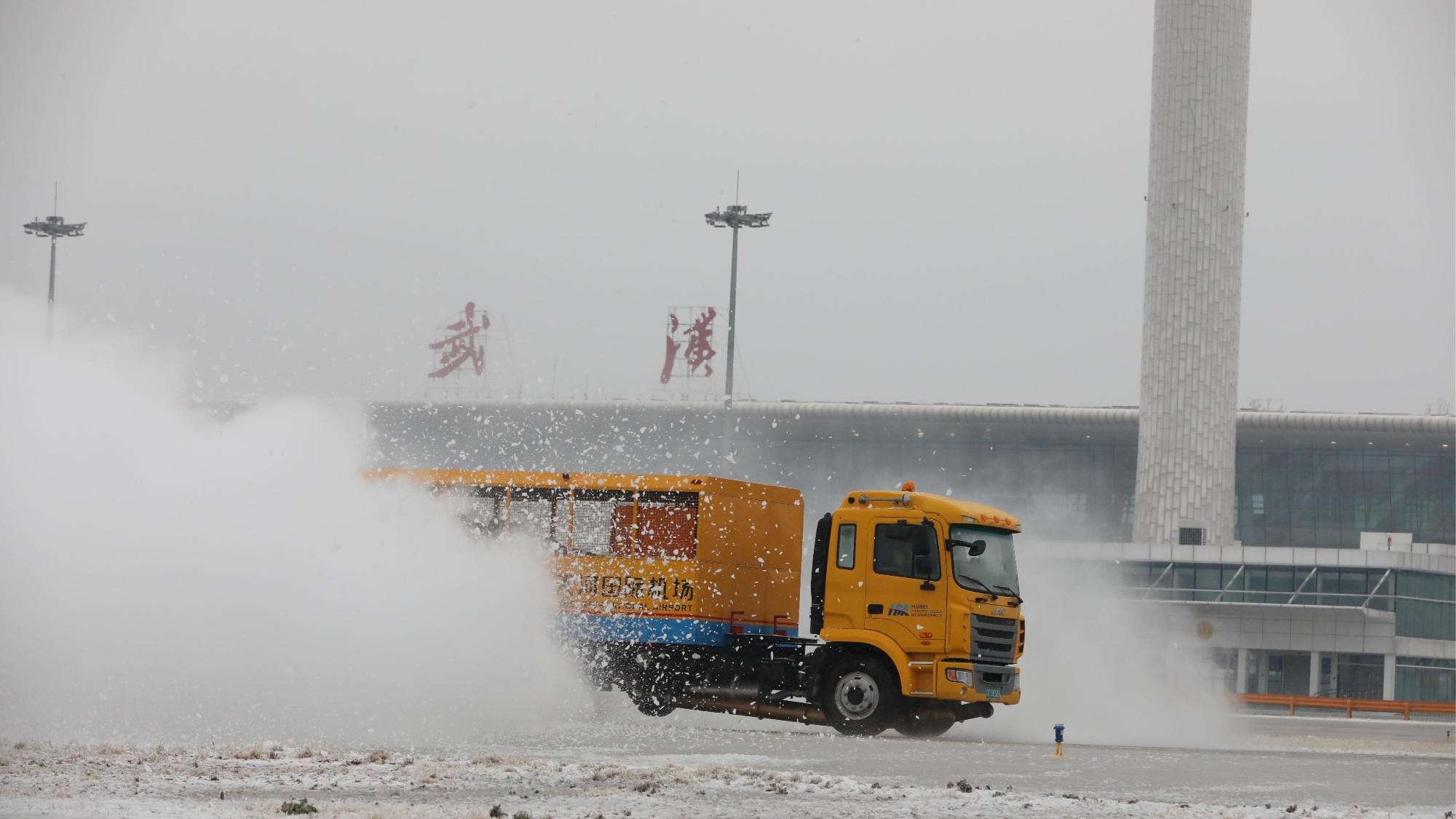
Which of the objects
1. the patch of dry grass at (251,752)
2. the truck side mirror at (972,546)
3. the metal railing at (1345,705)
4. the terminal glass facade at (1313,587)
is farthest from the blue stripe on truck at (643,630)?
the terminal glass facade at (1313,587)

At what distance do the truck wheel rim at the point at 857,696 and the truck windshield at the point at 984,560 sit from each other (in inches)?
67.5

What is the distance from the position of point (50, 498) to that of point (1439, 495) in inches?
2933

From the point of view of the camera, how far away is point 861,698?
2012 cm

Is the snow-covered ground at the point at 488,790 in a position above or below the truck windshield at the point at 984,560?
below

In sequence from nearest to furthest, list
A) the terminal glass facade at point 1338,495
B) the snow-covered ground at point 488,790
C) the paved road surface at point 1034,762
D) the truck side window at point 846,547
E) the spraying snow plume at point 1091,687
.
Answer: the snow-covered ground at point 488,790, the paved road surface at point 1034,762, the truck side window at point 846,547, the spraying snow plume at point 1091,687, the terminal glass facade at point 1338,495

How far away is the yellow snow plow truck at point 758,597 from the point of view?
65.6 ft

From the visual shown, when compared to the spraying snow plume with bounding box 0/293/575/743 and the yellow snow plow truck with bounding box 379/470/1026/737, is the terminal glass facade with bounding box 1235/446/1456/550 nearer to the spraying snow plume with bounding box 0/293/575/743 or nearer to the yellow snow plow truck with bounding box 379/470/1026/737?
the yellow snow plow truck with bounding box 379/470/1026/737

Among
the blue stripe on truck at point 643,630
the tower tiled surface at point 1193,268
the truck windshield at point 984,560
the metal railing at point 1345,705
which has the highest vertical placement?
the tower tiled surface at point 1193,268

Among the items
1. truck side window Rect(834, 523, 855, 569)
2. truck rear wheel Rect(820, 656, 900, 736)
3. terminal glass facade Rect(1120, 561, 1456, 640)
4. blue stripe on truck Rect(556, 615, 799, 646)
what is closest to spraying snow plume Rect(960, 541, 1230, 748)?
truck rear wheel Rect(820, 656, 900, 736)

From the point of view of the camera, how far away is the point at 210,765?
563 inches

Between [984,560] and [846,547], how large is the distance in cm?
176

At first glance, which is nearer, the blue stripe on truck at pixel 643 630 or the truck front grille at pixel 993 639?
the truck front grille at pixel 993 639

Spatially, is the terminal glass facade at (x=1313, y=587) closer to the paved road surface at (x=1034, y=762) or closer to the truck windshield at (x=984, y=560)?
the paved road surface at (x=1034, y=762)

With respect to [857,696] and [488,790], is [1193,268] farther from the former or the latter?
[488,790]
